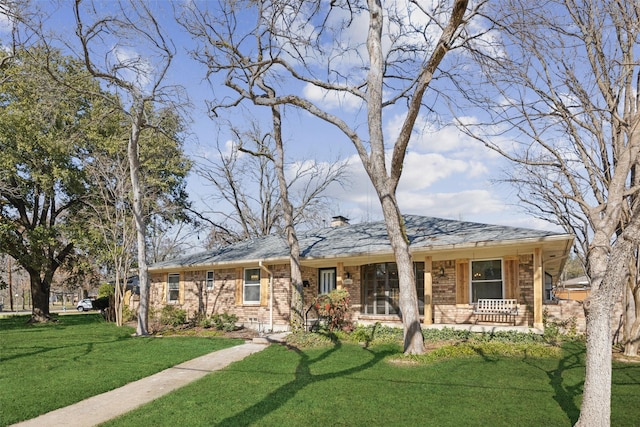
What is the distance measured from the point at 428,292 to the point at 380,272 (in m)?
2.29

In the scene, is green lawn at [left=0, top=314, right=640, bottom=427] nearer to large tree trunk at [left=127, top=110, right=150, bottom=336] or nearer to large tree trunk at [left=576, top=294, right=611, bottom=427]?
large tree trunk at [left=576, top=294, right=611, bottom=427]

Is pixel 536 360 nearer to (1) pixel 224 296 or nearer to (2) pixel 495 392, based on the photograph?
(2) pixel 495 392

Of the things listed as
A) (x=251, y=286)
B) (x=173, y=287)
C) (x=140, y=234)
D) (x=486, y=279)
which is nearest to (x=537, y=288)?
(x=486, y=279)

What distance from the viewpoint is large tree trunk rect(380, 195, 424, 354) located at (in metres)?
9.95

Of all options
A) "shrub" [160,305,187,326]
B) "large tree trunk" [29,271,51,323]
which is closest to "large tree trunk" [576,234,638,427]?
"shrub" [160,305,187,326]

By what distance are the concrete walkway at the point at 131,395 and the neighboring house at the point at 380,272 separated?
495 centimetres

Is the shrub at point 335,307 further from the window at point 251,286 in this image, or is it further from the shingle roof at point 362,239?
the window at point 251,286

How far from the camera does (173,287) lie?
19.9 meters

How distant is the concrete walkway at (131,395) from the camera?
243 inches

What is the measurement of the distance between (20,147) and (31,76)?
6.32 metres

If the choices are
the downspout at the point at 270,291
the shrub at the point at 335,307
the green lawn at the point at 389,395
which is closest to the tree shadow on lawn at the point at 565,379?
the green lawn at the point at 389,395

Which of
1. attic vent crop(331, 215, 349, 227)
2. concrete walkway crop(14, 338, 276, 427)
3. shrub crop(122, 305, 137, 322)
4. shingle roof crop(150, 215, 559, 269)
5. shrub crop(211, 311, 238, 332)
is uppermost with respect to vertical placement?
attic vent crop(331, 215, 349, 227)

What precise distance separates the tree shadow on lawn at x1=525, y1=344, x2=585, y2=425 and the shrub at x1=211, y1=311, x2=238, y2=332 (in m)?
9.87

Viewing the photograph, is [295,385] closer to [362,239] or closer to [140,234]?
[362,239]
